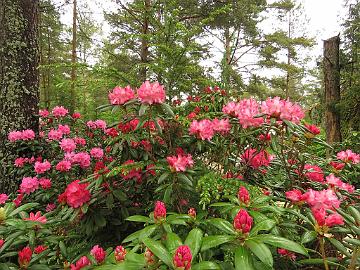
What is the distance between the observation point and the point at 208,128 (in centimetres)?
165

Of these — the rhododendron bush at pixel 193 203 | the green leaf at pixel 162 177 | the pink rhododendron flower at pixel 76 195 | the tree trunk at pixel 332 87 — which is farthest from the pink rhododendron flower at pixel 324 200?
the tree trunk at pixel 332 87

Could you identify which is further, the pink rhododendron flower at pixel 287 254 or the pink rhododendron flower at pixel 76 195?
the pink rhododendron flower at pixel 76 195

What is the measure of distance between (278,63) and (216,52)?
272 cm

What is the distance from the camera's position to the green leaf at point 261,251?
88cm

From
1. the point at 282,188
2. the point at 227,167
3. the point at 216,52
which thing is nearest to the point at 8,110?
the point at 227,167

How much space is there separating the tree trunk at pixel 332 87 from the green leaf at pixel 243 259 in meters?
4.87

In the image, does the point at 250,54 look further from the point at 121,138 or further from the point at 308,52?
the point at 121,138

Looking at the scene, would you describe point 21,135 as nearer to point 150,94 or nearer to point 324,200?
point 150,94

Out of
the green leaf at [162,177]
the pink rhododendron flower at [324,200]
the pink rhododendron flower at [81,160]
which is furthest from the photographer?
the pink rhododendron flower at [81,160]

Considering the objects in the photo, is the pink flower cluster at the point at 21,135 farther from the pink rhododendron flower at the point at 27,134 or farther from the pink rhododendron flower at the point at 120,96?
the pink rhododendron flower at the point at 120,96

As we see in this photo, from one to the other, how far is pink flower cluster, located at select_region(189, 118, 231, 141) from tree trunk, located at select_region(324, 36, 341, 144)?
4240 mm

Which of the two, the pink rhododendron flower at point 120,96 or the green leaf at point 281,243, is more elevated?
the pink rhododendron flower at point 120,96

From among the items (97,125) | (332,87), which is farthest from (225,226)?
(332,87)

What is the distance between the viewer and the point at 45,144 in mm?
3113
